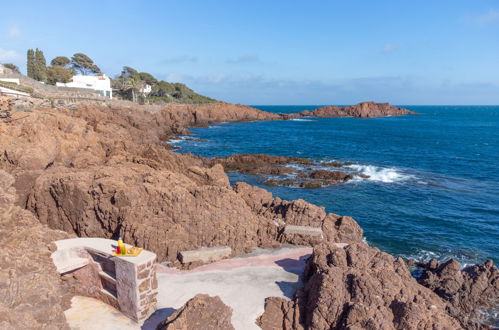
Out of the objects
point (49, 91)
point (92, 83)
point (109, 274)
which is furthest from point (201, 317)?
point (92, 83)

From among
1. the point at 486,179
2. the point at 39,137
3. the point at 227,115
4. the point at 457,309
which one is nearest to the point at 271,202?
the point at 457,309

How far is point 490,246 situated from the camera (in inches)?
799

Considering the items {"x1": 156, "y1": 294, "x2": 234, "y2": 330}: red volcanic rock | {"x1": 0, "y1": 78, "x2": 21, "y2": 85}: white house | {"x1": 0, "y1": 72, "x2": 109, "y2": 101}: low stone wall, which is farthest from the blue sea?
{"x1": 0, "y1": 78, "x2": 21, "y2": 85}: white house

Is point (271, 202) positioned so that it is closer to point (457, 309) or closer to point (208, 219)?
point (208, 219)

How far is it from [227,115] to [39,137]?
78603 mm

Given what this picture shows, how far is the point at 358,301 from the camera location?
10062 mm

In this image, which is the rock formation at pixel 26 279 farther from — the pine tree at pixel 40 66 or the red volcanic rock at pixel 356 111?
the red volcanic rock at pixel 356 111

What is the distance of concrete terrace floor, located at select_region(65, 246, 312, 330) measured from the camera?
1049cm

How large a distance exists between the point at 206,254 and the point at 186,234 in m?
1.25

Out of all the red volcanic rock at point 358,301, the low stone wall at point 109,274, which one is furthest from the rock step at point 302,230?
the low stone wall at point 109,274

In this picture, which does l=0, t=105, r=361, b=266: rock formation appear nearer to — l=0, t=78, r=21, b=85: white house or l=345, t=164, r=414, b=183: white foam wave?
l=345, t=164, r=414, b=183: white foam wave

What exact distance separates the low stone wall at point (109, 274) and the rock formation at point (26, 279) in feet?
1.88

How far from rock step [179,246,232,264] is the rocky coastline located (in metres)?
0.28

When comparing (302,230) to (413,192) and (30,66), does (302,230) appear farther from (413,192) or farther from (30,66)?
(30,66)
